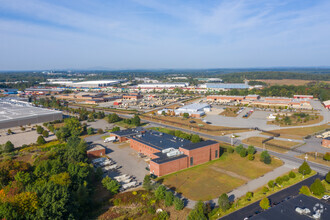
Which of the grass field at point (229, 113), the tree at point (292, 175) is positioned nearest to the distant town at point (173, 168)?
the tree at point (292, 175)

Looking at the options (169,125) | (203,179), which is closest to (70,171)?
(203,179)

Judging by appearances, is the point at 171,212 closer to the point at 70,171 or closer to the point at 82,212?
the point at 82,212

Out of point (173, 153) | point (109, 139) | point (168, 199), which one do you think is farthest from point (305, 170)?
point (109, 139)

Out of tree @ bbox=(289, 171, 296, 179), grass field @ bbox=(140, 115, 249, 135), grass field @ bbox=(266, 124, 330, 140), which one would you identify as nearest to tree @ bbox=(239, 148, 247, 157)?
tree @ bbox=(289, 171, 296, 179)

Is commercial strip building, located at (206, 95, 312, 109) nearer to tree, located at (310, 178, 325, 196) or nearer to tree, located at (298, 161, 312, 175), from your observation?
tree, located at (298, 161, 312, 175)

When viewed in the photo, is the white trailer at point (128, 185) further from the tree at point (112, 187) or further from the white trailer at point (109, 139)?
the white trailer at point (109, 139)

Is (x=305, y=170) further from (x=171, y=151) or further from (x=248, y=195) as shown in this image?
(x=171, y=151)
